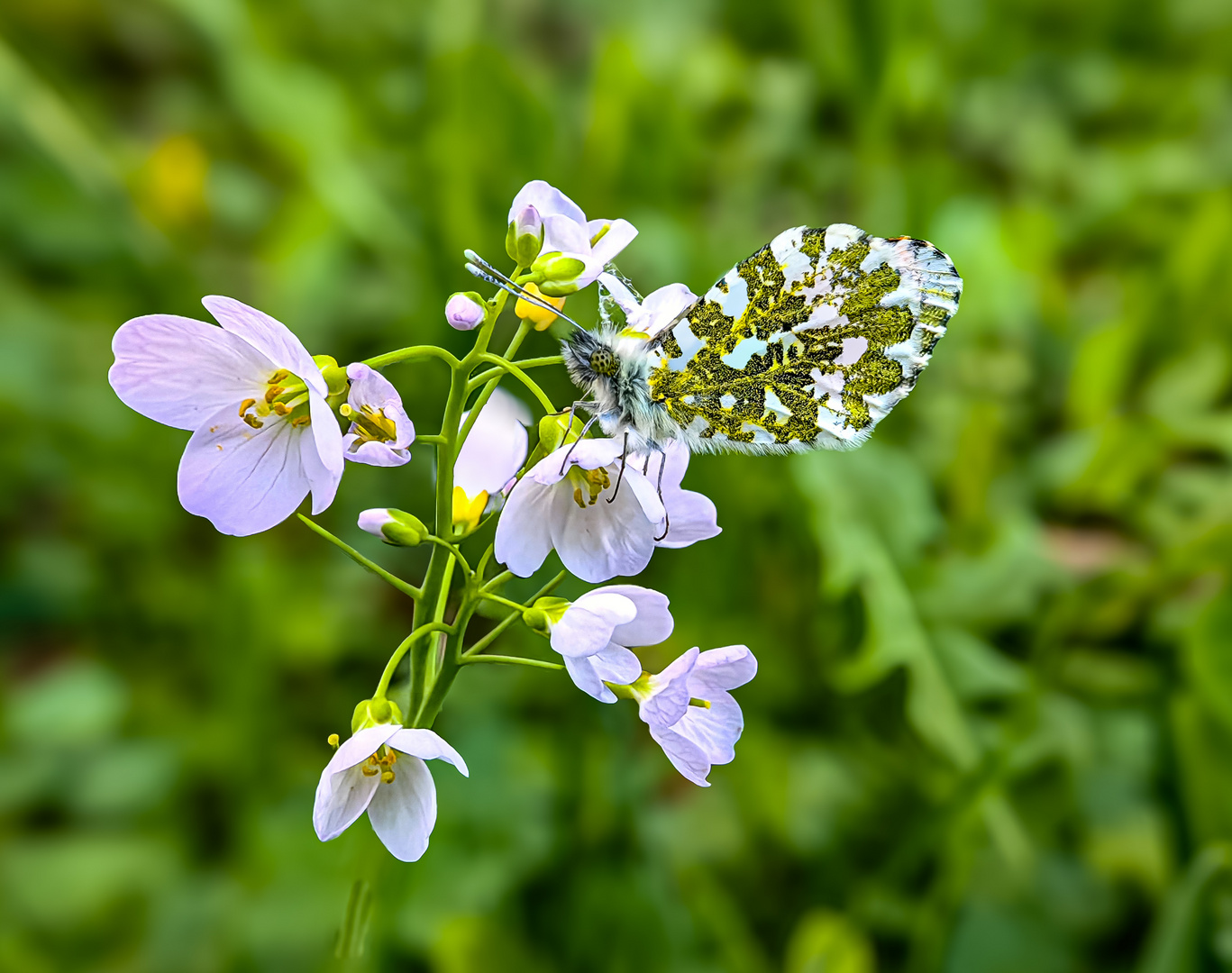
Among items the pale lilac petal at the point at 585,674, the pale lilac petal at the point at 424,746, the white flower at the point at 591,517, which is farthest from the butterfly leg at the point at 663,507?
the pale lilac petal at the point at 424,746

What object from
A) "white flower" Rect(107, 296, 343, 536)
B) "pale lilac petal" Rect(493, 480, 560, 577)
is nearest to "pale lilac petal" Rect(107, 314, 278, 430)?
"white flower" Rect(107, 296, 343, 536)

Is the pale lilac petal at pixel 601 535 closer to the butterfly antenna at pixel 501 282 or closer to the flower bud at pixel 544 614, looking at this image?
the flower bud at pixel 544 614

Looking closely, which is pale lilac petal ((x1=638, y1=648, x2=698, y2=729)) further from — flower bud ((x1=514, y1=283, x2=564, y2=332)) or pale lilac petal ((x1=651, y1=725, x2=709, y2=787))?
flower bud ((x1=514, y1=283, x2=564, y2=332))

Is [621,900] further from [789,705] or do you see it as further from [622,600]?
[622,600]

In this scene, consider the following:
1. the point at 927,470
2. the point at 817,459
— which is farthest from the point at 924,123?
the point at 817,459

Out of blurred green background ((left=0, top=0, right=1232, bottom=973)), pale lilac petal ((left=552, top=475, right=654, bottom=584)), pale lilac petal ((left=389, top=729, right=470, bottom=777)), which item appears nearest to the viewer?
pale lilac petal ((left=389, top=729, right=470, bottom=777))

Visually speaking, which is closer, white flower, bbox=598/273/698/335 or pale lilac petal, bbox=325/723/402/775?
pale lilac petal, bbox=325/723/402/775

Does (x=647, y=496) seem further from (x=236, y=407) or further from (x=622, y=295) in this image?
(x=236, y=407)
